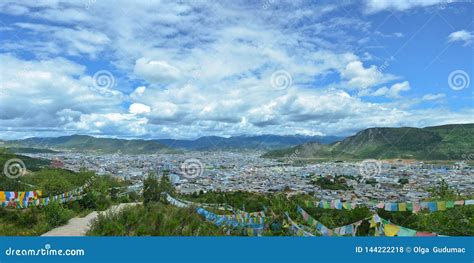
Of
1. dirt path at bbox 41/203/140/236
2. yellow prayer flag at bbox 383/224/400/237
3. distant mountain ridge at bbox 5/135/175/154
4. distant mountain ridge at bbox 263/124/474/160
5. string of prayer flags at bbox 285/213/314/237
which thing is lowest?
dirt path at bbox 41/203/140/236

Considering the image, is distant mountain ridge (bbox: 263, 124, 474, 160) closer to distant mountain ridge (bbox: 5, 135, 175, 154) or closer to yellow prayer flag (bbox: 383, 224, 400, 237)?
distant mountain ridge (bbox: 5, 135, 175, 154)

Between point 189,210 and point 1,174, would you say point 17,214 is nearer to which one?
point 189,210

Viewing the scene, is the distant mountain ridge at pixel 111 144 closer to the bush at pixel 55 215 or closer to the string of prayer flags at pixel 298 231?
the bush at pixel 55 215

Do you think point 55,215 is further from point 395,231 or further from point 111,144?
point 111,144

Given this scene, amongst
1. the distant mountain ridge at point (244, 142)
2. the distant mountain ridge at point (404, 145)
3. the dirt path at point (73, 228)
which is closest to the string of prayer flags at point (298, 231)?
the dirt path at point (73, 228)

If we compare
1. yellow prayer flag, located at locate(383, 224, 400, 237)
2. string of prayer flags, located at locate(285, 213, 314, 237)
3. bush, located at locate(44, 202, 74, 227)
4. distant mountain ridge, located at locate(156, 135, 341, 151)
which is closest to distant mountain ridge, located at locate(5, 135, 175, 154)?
distant mountain ridge, located at locate(156, 135, 341, 151)

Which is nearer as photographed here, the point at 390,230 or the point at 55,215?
→ the point at 390,230

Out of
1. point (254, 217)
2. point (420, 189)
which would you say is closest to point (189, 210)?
point (254, 217)

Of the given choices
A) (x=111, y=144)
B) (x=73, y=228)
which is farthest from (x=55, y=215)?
(x=111, y=144)
